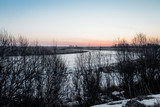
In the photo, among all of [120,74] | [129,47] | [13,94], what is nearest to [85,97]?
[120,74]

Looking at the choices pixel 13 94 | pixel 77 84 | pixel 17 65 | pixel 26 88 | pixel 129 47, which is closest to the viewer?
pixel 13 94

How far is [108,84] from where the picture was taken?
14.6 metres

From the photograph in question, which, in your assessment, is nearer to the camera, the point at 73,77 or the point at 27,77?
the point at 27,77

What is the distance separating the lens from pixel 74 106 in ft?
35.7

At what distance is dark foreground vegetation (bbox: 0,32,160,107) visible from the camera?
8.45 meters

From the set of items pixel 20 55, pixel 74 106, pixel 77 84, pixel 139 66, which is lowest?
pixel 74 106

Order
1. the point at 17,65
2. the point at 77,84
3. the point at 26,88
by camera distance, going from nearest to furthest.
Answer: the point at 17,65 < the point at 26,88 < the point at 77,84

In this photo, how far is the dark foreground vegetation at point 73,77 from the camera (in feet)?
27.7

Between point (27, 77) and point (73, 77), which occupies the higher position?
point (27, 77)

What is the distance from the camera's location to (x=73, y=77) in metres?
14.2

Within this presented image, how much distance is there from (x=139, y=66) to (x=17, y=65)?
11735 millimetres

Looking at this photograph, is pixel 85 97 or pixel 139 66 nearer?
pixel 85 97

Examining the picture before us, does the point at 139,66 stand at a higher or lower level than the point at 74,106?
higher

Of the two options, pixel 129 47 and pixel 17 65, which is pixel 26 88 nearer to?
pixel 17 65
